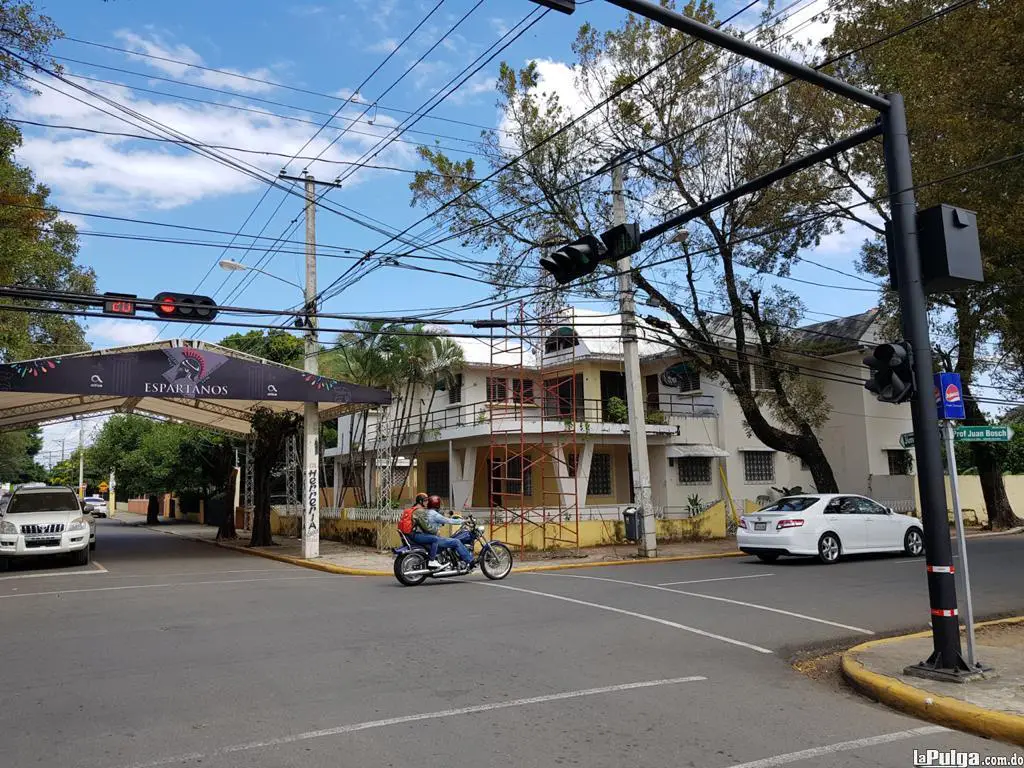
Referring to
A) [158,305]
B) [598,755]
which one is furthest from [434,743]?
[158,305]

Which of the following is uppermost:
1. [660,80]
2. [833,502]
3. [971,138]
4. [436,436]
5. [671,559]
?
[660,80]

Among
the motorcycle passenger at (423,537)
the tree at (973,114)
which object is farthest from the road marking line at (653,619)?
the tree at (973,114)

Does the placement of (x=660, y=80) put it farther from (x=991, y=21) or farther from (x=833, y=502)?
(x=833, y=502)

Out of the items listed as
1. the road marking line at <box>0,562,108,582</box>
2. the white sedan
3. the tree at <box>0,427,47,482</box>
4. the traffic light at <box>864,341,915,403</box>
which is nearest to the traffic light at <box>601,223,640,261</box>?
the traffic light at <box>864,341,915,403</box>

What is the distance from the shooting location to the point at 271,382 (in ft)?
66.6

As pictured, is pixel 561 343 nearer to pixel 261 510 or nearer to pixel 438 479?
pixel 438 479

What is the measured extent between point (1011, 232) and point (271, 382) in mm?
16081

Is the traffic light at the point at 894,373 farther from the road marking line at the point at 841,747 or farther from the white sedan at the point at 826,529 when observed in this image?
the white sedan at the point at 826,529

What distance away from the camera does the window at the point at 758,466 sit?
105ft

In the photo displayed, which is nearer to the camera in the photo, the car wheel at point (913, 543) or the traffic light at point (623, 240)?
the traffic light at point (623, 240)

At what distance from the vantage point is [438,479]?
35.2 meters

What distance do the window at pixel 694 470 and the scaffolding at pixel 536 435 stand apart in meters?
4.59

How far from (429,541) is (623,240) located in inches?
262

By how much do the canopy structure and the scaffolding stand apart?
14.4 ft
